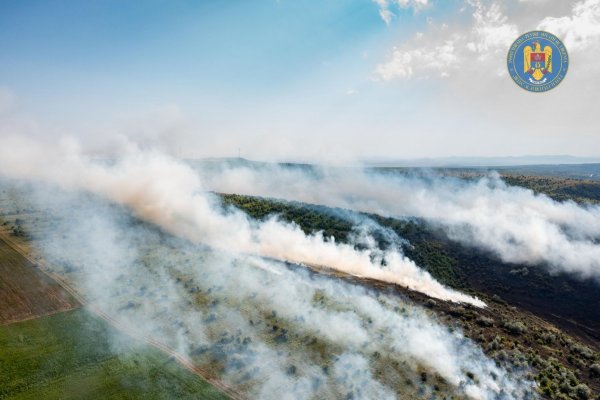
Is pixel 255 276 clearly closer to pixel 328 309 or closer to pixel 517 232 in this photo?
pixel 328 309

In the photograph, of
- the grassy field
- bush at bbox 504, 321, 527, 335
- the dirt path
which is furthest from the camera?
bush at bbox 504, 321, 527, 335

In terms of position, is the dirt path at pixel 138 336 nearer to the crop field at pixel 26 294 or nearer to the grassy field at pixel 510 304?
the crop field at pixel 26 294

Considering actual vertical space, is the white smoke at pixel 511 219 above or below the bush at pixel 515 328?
above

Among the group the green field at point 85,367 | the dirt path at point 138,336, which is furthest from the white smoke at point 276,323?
the green field at point 85,367

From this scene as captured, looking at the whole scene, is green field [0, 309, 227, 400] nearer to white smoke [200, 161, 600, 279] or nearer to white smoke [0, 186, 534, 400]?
white smoke [0, 186, 534, 400]

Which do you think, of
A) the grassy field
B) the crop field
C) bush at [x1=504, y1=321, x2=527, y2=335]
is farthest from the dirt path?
bush at [x1=504, y1=321, x2=527, y2=335]

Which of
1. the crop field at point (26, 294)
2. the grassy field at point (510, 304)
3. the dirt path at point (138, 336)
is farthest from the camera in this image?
the crop field at point (26, 294)

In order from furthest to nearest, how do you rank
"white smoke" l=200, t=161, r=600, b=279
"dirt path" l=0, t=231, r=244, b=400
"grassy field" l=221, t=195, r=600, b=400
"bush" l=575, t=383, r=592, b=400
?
1. "white smoke" l=200, t=161, r=600, b=279
2. "grassy field" l=221, t=195, r=600, b=400
3. "bush" l=575, t=383, r=592, b=400
4. "dirt path" l=0, t=231, r=244, b=400
